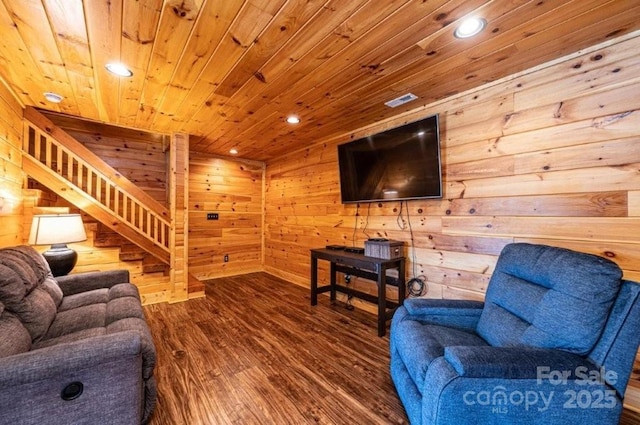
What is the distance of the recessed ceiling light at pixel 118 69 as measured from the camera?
80.3 inches

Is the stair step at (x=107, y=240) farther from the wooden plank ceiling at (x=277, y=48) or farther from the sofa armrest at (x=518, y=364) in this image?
the sofa armrest at (x=518, y=364)

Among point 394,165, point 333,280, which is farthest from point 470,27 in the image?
point 333,280

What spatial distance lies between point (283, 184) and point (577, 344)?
4343 millimetres

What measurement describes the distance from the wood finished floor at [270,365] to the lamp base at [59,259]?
0.96 meters

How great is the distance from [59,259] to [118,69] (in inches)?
78.7

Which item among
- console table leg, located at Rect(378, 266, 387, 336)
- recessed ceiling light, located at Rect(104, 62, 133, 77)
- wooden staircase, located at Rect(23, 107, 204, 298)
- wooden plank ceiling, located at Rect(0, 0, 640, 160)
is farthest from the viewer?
wooden staircase, located at Rect(23, 107, 204, 298)

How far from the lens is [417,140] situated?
268 cm

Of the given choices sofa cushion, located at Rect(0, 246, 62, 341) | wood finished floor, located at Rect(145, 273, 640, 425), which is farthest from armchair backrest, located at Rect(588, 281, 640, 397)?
sofa cushion, located at Rect(0, 246, 62, 341)

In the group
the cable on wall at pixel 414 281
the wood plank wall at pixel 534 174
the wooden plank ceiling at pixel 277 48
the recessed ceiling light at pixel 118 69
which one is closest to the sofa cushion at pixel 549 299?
the wood plank wall at pixel 534 174

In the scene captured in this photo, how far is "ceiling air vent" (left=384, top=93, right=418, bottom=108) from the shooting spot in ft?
8.30

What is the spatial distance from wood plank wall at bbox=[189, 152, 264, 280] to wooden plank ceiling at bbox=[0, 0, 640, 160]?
202 cm

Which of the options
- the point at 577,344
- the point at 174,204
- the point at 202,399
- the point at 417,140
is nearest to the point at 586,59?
the point at 417,140

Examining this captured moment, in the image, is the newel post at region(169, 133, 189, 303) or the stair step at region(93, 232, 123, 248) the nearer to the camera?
the stair step at region(93, 232, 123, 248)

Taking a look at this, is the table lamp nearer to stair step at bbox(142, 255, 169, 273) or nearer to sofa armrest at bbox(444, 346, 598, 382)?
stair step at bbox(142, 255, 169, 273)
